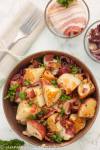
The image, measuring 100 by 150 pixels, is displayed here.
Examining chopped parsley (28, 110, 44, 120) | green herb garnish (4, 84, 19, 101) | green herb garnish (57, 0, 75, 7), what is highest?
green herb garnish (57, 0, 75, 7)

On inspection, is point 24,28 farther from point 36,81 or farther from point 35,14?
point 36,81

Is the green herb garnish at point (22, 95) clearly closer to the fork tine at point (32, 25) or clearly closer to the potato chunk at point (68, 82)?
the potato chunk at point (68, 82)

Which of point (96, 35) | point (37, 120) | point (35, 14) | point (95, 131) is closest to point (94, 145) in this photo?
point (95, 131)

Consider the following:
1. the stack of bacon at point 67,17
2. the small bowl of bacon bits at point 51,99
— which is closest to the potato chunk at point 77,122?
the small bowl of bacon bits at point 51,99

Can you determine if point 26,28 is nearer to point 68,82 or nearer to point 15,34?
point 15,34

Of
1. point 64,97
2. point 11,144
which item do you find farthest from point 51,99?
point 11,144

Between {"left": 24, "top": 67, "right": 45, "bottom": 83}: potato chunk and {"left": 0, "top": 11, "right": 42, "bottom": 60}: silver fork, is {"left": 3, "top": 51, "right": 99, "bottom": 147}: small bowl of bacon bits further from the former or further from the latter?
{"left": 0, "top": 11, "right": 42, "bottom": 60}: silver fork

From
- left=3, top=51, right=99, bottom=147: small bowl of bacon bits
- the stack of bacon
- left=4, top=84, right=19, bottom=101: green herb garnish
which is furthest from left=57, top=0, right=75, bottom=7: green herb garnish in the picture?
left=4, top=84, right=19, bottom=101: green herb garnish
